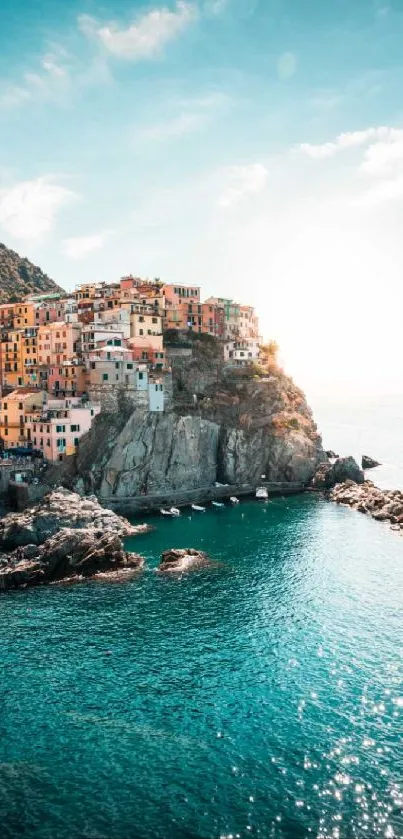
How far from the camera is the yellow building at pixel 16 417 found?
100 meters

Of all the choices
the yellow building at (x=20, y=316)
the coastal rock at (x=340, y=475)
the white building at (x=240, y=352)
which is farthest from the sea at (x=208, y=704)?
the yellow building at (x=20, y=316)

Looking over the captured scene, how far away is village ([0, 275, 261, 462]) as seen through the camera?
99750 millimetres

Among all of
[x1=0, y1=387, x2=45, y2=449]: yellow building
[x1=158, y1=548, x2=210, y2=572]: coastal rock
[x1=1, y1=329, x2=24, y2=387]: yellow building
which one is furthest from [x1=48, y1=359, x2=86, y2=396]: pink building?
[x1=158, y1=548, x2=210, y2=572]: coastal rock

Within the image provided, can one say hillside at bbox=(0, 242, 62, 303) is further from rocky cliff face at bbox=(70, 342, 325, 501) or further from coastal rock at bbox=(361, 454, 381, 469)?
coastal rock at bbox=(361, 454, 381, 469)

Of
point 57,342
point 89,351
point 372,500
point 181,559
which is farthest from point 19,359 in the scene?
point 372,500

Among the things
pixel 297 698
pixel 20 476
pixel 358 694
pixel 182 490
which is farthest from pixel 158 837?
pixel 182 490

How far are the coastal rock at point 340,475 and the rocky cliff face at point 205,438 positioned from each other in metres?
2.20

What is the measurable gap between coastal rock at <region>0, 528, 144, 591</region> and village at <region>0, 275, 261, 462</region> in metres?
28.3

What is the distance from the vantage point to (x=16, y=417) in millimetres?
100562

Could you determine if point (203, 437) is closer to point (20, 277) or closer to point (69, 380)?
point (69, 380)

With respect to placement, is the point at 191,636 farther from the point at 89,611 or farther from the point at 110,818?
the point at 110,818

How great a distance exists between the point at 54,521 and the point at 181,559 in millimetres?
15630

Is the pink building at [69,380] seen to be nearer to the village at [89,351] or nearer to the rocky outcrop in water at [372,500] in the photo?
the village at [89,351]

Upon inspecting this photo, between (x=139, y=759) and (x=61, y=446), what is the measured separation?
6386 cm
